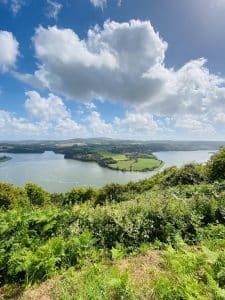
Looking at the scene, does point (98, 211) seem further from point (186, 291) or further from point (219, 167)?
point (219, 167)

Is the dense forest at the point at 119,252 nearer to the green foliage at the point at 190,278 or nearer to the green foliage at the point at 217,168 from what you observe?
the green foliage at the point at 190,278

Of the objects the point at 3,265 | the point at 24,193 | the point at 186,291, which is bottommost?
the point at 24,193

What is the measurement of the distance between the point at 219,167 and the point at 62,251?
1784 cm

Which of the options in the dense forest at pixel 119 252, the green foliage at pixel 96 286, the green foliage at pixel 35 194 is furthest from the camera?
the green foliage at pixel 35 194

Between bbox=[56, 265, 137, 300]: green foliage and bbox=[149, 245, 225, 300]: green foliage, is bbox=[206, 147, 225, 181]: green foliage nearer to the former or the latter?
bbox=[149, 245, 225, 300]: green foliage

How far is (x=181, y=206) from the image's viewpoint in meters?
8.27

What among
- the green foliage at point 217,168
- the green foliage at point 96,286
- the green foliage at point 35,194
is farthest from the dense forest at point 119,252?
the green foliage at point 35,194

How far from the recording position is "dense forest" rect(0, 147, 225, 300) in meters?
4.69

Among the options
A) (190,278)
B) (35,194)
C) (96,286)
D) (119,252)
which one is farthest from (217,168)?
(35,194)

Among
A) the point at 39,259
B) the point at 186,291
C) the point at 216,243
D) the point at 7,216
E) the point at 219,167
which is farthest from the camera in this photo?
the point at 219,167

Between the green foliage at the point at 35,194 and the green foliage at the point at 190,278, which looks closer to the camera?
the green foliage at the point at 190,278

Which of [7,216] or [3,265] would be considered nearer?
[3,265]

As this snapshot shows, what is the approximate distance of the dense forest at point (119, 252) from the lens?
15.4ft

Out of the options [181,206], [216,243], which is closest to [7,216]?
[181,206]
